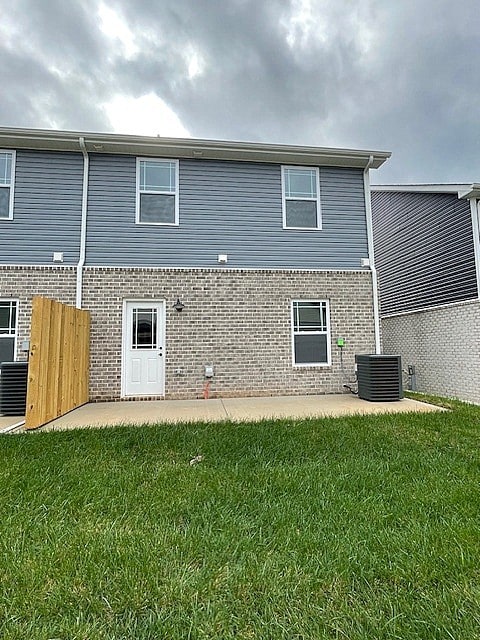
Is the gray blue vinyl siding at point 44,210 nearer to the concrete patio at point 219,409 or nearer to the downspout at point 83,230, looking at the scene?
the downspout at point 83,230

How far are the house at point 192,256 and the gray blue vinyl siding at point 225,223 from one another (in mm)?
27

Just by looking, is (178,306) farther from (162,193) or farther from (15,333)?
(15,333)

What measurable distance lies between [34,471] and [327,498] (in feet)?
8.96

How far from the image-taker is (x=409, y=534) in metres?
2.42

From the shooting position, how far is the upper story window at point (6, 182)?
831 cm

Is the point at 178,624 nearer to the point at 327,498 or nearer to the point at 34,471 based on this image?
the point at 327,498

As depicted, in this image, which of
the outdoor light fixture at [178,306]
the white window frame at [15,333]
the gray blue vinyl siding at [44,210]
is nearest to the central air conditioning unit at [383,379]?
the outdoor light fixture at [178,306]

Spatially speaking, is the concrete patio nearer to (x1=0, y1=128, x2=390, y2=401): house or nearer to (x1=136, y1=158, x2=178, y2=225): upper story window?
(x1=0, y1=128, x2=390, y2=401): house

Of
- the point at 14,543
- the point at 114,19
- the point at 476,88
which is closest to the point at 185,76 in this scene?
the point at 114,19

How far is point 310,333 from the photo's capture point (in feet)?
29.3

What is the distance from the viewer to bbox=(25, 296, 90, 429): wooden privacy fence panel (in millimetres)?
5645

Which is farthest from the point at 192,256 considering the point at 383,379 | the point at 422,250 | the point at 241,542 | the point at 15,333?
the point at 241,542

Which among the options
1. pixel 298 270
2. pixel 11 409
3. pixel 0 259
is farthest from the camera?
pixel 298 270

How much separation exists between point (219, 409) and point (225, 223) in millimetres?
4316
